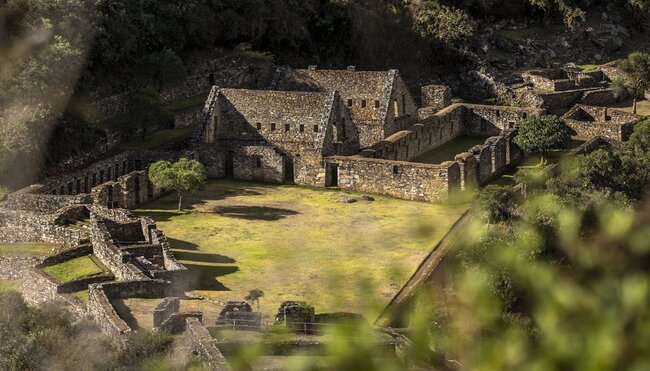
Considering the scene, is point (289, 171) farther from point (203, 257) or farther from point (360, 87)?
point (203, 257)

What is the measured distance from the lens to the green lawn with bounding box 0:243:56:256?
47000 mm

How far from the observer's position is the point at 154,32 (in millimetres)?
72375

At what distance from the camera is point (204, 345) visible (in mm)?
31719

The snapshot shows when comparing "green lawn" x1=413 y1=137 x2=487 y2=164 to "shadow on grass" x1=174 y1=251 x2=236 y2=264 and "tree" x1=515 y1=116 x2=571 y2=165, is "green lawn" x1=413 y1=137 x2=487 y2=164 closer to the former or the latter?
"tree" x1=515 y1=116 x2=571 y2=165

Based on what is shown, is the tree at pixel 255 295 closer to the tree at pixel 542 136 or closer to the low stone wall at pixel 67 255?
the low stone wall at pixel 67 255

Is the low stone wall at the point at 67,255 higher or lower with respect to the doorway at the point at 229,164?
lower

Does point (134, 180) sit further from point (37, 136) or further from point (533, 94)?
point (533, 94)

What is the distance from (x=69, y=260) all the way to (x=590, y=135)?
1362 inches

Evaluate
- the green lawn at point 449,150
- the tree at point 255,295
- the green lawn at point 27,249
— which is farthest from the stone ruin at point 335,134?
the tree at point 255,295

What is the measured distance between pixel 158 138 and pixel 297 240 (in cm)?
1796

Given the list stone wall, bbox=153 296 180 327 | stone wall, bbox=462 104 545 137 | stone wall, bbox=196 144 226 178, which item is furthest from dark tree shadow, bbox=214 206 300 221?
stone wall, bbox=462 104 545 137

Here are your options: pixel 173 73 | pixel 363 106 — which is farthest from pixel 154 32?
pixel 363 106

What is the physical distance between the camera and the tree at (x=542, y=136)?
208 ft

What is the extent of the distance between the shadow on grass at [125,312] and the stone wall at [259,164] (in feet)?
69.7
